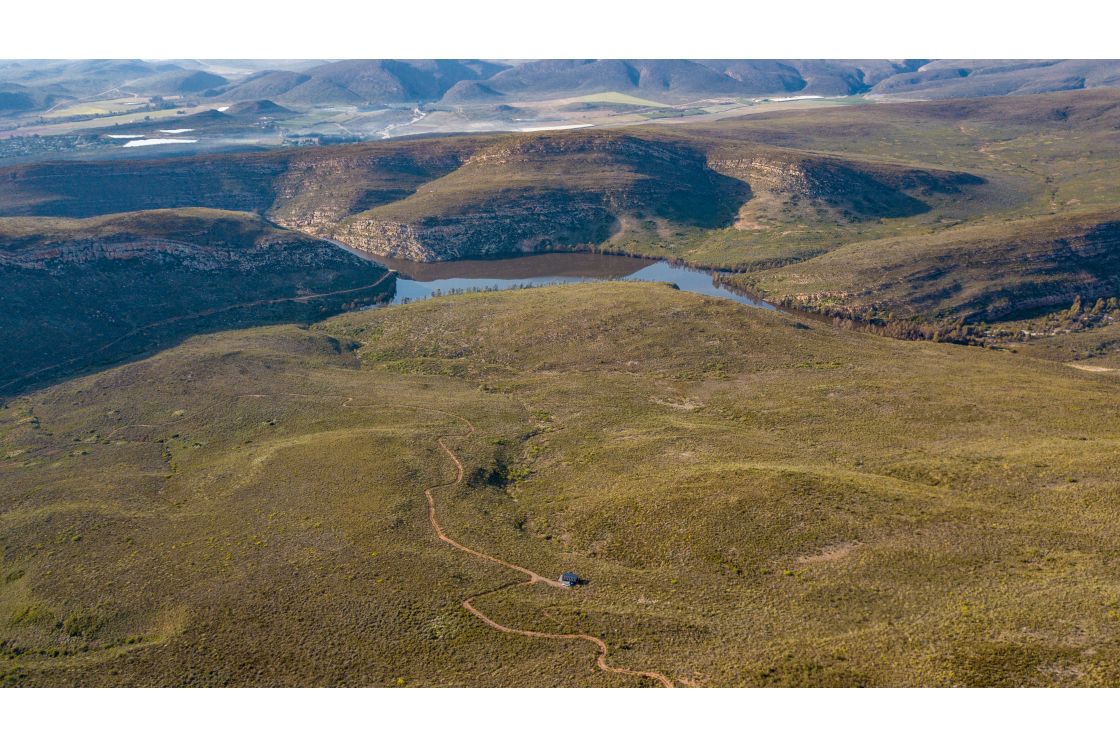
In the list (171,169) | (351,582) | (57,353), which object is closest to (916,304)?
(351,582)

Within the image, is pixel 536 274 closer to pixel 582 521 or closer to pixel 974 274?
pixel 974 274

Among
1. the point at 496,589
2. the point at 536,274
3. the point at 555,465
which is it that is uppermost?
the point at 536,274

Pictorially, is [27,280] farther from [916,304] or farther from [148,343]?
[916,304]

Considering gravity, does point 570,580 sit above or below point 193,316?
below

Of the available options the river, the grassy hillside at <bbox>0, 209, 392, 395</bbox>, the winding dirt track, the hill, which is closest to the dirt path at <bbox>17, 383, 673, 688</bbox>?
the winding dirt track

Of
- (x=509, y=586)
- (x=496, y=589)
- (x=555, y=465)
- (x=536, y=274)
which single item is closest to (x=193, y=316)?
(x=536, y=274)

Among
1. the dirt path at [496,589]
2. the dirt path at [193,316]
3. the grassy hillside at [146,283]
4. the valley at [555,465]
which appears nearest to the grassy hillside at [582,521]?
the valley at [555,465]
